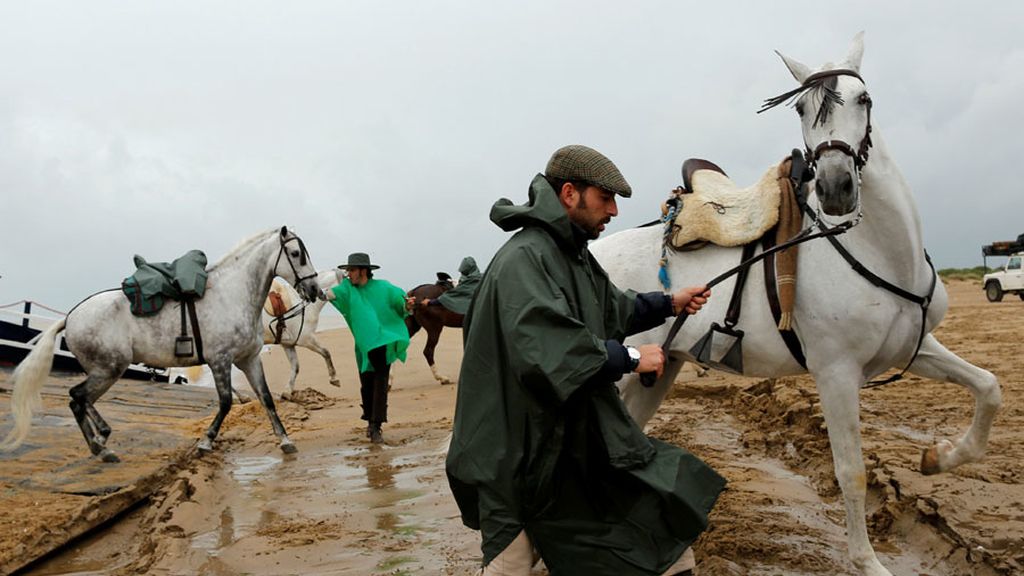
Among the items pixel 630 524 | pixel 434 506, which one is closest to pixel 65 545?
pixel 434 506

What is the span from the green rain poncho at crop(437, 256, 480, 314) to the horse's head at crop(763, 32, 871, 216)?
8.23 m

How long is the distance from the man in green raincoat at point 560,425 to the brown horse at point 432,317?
46.2 ft

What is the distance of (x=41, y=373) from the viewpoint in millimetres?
9008

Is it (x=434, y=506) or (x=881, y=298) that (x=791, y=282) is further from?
(x=434, y=506)

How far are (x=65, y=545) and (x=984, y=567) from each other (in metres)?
5.54

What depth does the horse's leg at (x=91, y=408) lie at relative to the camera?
28.8 ft

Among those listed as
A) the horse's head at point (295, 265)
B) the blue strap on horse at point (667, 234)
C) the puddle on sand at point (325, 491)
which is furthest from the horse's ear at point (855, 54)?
the horse's head at point (295, 265)

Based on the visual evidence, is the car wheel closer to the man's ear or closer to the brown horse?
the brown horse

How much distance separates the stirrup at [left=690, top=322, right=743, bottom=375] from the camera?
4.98m

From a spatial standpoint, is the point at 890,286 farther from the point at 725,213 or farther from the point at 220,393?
the point at 220,393

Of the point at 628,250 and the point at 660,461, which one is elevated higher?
the point at 628,250

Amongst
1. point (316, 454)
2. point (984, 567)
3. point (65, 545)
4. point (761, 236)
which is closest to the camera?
point (984, 567)

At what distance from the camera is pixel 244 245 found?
32.9ft

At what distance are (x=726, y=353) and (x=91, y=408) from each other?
6.92 meters
